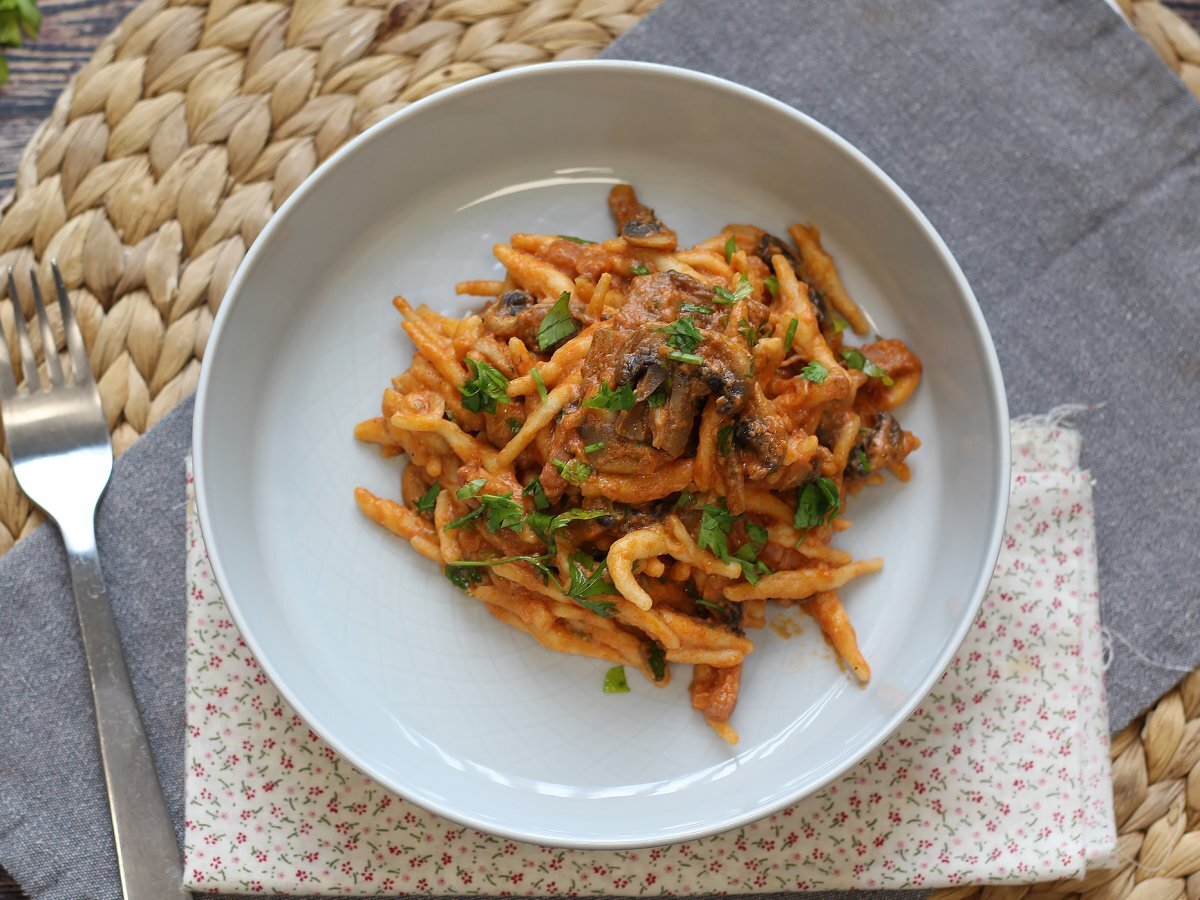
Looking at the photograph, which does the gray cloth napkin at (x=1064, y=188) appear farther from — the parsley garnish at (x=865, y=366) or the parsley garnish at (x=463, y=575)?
the parsley garnish at (x=463, y=575)

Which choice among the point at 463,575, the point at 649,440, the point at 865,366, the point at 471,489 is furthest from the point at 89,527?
the point at 865,366

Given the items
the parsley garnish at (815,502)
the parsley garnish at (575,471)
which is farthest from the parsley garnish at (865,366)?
the parsley garnish at (575,471)

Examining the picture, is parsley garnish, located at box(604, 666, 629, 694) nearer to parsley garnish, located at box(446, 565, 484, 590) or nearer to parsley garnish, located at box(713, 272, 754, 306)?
parsley garnish, located at box(446, 565, 484, 590)

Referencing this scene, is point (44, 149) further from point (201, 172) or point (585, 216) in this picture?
point (585, 216)

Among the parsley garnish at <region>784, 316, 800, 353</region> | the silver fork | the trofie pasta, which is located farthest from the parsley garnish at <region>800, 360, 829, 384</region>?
the silver fork

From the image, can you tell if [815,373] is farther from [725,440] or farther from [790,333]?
[725,440]

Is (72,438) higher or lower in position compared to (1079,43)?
lower

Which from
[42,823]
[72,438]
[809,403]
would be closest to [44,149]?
[72,438]
